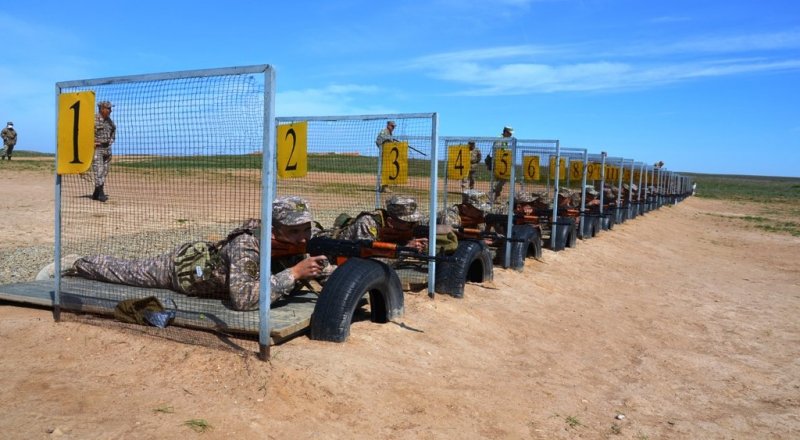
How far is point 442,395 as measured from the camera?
4160mm

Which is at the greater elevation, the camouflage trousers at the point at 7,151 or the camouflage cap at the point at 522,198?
the camouflage trousers at the point at 7,151

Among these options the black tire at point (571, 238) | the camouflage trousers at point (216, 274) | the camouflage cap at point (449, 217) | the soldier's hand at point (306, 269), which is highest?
the camouflage cap at point (449, 217)

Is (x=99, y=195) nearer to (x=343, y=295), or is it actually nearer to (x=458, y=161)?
Answer: (x=458, y=161)

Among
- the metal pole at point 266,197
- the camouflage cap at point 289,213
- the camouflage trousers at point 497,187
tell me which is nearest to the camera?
the metal pole at point 266,197

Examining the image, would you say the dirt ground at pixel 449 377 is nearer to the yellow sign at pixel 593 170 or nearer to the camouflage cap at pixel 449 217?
the camouflage cap at pixel 449 217

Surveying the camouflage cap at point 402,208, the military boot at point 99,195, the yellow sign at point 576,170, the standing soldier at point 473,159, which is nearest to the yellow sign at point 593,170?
the yellow sign at point 576,170

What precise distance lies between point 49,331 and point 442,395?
9.40ft

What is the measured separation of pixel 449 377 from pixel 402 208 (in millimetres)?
2734

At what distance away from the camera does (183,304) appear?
196 inches

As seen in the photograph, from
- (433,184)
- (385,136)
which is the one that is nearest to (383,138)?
(385,136)

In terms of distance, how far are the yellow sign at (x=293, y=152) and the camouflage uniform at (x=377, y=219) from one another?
1.91m

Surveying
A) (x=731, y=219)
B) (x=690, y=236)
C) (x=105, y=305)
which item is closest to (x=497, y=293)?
(x=105, y=305)

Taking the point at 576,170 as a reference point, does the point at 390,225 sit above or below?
below

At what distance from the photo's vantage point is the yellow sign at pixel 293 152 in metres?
4.69
